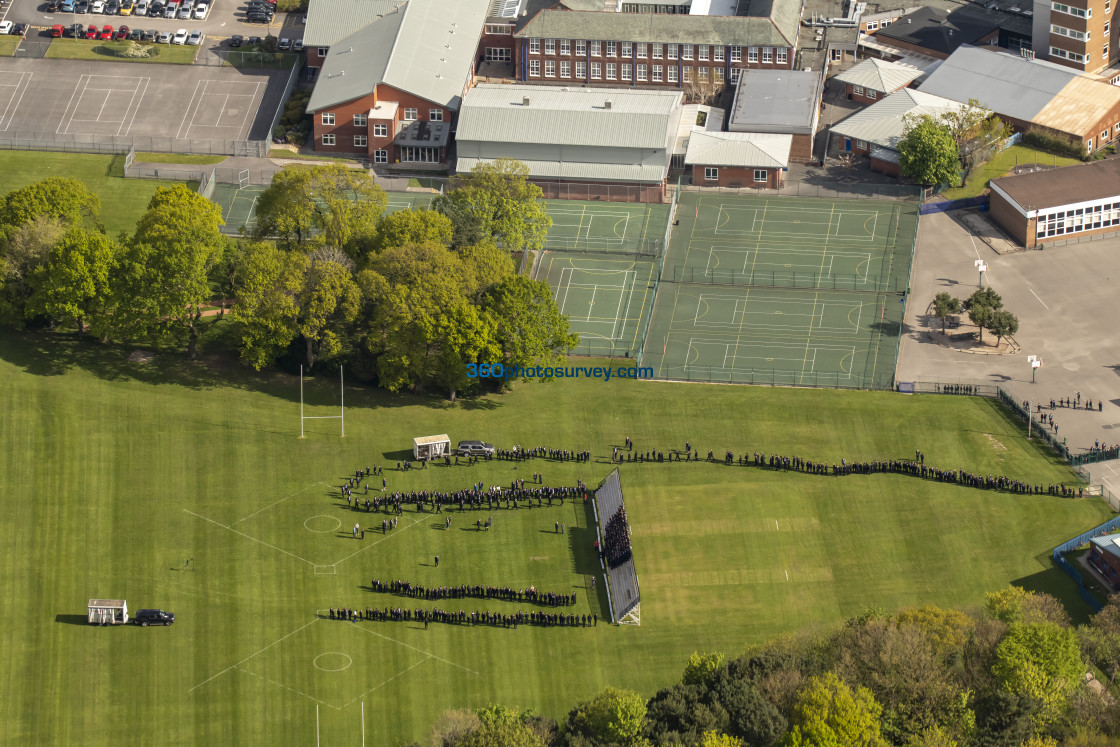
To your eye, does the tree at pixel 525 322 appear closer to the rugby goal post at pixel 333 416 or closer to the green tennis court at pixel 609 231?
the rugby goal post at pixel 333 416

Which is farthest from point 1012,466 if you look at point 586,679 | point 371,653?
point 371,653

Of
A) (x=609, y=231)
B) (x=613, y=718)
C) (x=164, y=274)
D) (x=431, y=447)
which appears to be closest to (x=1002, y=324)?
(x=609, y=231)

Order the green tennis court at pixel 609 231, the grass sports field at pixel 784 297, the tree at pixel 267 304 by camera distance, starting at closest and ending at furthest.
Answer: the tree at pixel 267 304 < the grass sports field at pixel 784 297 < the green tennis court at pixel 609 231

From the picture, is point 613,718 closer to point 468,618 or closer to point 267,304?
point 468,618

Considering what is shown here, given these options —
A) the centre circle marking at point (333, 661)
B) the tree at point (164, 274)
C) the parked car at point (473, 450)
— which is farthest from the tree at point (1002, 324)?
the tree at point (164, 274)

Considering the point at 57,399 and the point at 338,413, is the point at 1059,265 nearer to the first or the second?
the point at 338,413
